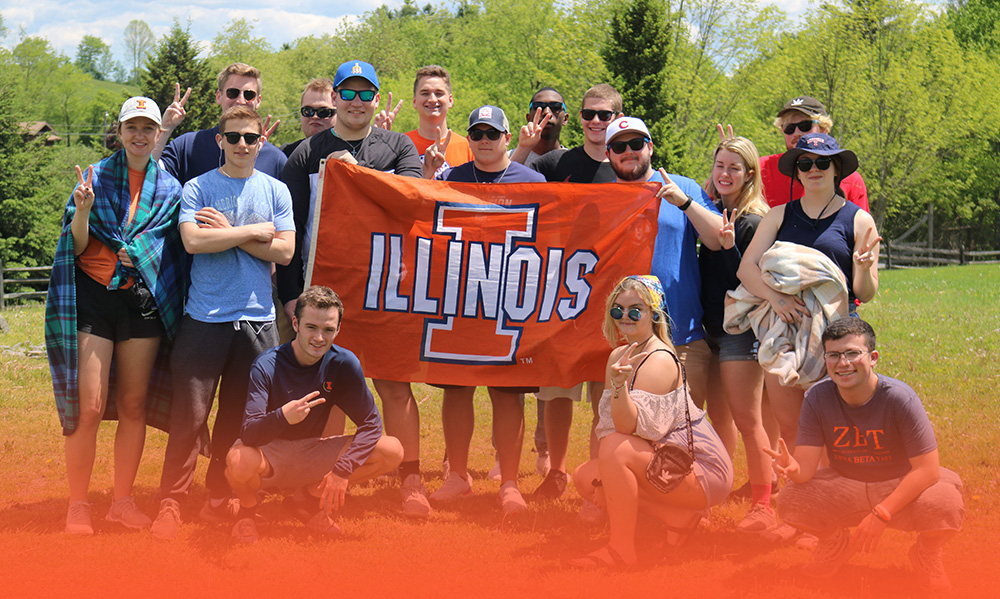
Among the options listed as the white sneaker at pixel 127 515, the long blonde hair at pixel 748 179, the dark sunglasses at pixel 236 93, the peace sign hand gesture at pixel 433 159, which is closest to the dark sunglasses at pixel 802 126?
the long blonde hair at pixel 748 179

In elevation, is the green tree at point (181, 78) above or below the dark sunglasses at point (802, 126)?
above

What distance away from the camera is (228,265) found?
562 centimetres

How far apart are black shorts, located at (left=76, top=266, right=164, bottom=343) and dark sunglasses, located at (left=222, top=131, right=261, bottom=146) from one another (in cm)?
115

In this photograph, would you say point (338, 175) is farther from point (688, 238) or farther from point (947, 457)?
point (947, 457)

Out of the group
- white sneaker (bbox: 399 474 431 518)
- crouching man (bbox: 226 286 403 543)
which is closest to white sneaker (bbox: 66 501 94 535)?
crouching man (bbox: 226 286 403 543)

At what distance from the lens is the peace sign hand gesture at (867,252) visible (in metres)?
5.29

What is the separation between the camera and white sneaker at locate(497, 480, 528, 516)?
231 inches

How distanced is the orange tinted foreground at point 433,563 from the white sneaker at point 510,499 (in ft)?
0.43

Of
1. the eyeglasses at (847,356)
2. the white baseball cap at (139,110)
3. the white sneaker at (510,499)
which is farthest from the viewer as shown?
the white sneaker at (510,499)

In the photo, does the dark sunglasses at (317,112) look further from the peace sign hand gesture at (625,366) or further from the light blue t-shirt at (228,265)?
the peace sign hand gesture at (625,366)

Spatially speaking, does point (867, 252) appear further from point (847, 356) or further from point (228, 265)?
point (228, 265)

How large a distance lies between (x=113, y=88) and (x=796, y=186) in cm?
13044

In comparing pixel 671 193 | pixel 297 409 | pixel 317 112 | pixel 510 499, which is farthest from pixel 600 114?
pixel 297 409

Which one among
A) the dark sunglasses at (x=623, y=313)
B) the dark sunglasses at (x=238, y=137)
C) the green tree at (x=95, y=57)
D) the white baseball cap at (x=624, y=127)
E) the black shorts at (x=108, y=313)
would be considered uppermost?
the green tree at (x=95, y=57)
